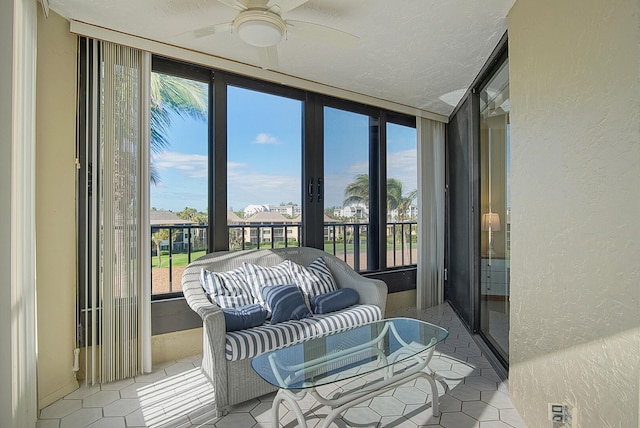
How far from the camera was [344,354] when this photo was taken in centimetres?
203

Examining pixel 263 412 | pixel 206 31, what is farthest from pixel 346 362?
pixel 206 31

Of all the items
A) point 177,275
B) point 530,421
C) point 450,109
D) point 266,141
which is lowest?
point 530,421

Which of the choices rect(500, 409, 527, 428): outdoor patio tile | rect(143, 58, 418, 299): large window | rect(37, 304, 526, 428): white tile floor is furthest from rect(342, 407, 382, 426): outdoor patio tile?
rect(143, 58, 418, 299): large window

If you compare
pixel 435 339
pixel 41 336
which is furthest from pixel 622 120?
pixel 41 336

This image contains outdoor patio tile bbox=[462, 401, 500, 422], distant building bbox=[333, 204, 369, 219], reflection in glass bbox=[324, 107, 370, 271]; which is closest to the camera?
outdoor patio tile bbox=[462, 401, 500, 422]

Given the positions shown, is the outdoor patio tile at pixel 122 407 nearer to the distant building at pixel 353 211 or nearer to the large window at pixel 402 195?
the distant building at pixel 353 211

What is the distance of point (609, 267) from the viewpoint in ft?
4.20

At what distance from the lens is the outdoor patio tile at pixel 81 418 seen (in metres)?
2.00

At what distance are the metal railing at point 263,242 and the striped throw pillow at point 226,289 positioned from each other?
1.99 ft

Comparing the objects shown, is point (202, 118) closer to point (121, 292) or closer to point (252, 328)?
point (121, 292)

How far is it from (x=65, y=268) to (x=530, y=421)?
9.48 ft

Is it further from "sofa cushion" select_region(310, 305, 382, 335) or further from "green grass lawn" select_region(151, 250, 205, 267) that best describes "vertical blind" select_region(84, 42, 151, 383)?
"sofa cushion" select_region(310, 305, 382, 335)

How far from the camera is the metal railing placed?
326cm

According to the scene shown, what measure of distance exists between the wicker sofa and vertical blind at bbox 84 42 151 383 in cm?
40
